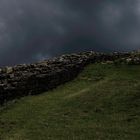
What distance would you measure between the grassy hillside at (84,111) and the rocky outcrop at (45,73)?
138 centimetres

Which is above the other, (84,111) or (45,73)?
(45,73)

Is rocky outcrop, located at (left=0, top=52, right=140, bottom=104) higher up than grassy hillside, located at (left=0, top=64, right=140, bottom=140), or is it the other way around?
rocky outcrop, located at (left=0, top=52, right=140, bottom=104)

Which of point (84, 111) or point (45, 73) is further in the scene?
point (45, 73)

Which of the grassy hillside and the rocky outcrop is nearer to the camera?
the grassy hillside

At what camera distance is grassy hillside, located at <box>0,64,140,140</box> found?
3503cm

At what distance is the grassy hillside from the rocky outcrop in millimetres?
1385

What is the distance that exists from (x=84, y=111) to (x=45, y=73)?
1215 cm

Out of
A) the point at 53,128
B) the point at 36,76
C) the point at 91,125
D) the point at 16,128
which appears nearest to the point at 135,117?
the point at 91,125

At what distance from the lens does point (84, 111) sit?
40.1 metres

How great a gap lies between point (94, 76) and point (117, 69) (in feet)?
7.94

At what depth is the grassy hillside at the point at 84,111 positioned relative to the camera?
3503cm

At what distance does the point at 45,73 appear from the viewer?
169ft

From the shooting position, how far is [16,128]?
37.0 m

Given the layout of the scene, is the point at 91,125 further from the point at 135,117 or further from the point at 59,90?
the point at 59,90
